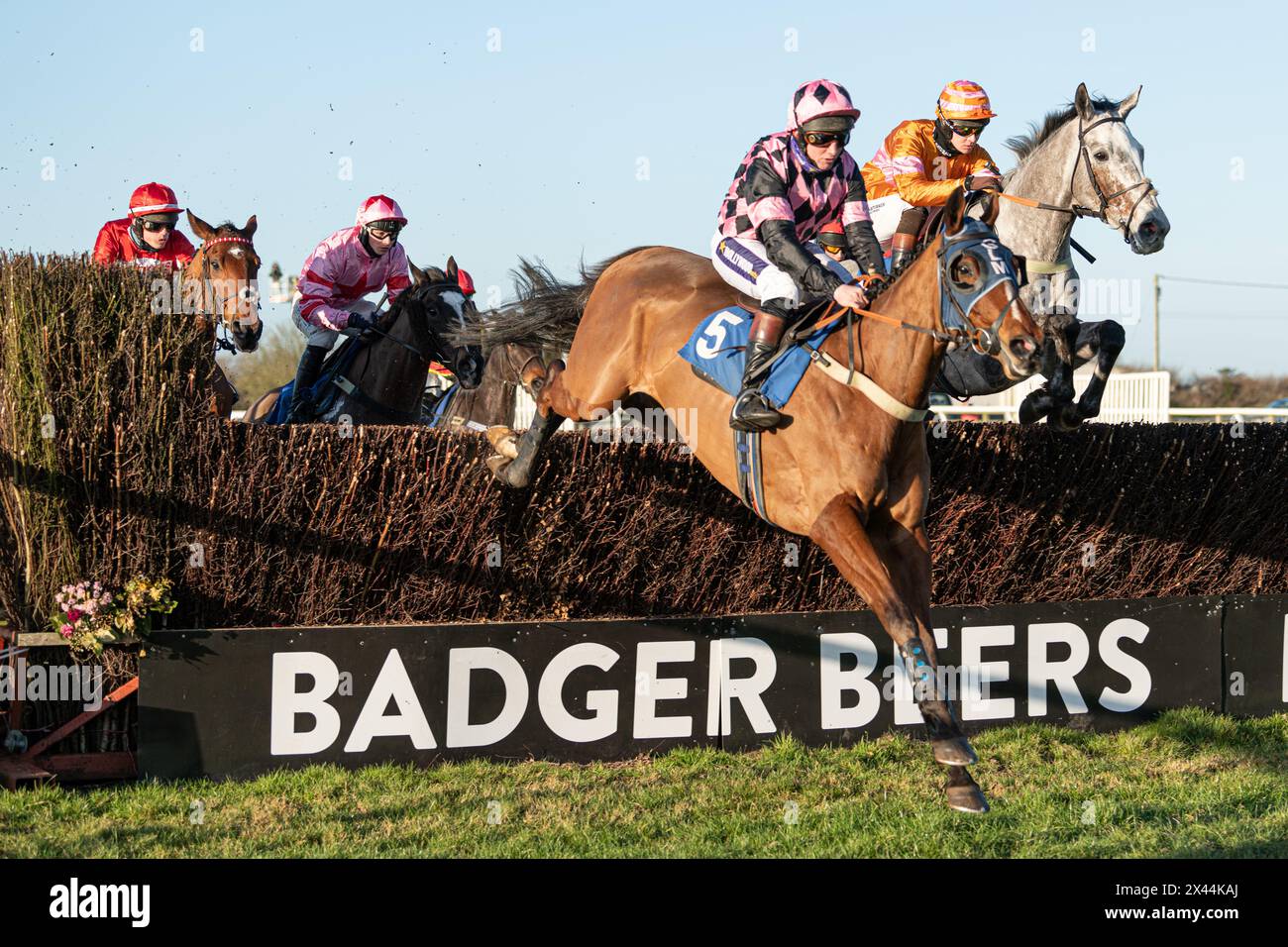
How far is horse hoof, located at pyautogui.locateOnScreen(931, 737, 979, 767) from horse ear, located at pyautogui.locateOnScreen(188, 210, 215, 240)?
591 cm

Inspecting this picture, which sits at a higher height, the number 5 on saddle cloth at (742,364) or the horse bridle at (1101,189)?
the horse bridle at (1101,189)

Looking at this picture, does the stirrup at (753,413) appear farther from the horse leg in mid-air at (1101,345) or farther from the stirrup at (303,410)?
the stirrup at (303,410)

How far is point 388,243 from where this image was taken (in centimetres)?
901

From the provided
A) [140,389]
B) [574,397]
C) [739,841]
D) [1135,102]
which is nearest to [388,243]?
[574,397]

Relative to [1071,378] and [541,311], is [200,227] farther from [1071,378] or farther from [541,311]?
[1071,378]

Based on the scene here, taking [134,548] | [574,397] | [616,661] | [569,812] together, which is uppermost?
[574,397]

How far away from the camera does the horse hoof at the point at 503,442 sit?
6094 millimetres

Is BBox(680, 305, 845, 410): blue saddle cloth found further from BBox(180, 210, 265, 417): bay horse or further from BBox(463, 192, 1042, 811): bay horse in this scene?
BBox(180, 210, 265, 417): bay horse

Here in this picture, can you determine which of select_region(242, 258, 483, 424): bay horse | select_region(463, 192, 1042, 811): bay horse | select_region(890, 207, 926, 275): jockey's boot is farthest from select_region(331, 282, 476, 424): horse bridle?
select_region(890, 207, 926, 275): jockey's boot

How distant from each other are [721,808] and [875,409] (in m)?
1.63

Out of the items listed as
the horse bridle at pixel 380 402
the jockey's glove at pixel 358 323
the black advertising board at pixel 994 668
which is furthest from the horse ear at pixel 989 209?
the jockey's glove at pixel 358 323

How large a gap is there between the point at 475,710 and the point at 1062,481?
319 cm

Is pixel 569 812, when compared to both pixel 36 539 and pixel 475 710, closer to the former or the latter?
pixel 475 710

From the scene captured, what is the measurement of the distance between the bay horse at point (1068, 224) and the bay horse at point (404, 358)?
3407 millimetres
